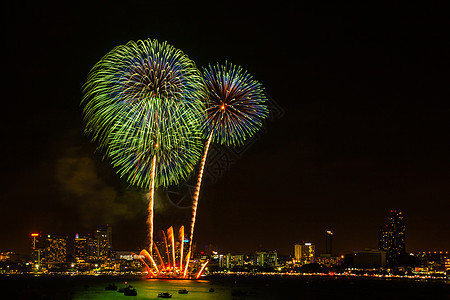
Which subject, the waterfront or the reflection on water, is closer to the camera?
the reflection on water

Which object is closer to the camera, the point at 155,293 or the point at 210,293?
the point at 155,293

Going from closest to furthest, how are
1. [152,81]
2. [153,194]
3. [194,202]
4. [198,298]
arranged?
1. [152,81]
2. [153,194]
3. [194,202]
4. [198,298]

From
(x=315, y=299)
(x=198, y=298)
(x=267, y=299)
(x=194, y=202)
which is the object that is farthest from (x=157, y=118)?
(x=315, y=299)

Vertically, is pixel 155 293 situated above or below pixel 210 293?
above

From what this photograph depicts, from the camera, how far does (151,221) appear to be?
6384cm

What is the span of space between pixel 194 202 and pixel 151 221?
8492mm

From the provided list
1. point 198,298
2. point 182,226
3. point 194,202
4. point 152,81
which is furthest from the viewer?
point 198,298

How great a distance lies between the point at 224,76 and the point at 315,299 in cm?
5490

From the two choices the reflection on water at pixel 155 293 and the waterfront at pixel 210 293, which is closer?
the reflection on water at pixel 155 293

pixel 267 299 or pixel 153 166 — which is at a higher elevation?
pixel 153 166

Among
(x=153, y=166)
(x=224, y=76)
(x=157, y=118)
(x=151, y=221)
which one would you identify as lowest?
(x=151, y=221)

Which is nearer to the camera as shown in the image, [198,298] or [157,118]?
[157,118]

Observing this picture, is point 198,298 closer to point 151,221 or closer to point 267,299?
point 267,299

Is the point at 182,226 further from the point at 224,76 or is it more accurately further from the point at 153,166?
the point at 224,76
